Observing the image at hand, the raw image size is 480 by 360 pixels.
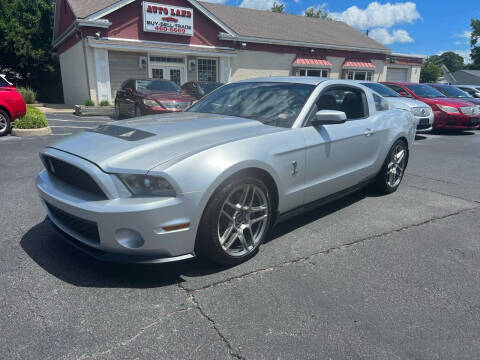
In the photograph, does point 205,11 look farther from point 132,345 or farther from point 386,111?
point 132,345

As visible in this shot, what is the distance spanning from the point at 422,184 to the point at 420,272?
312 centimetres

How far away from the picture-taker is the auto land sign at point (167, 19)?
1648 centimetres

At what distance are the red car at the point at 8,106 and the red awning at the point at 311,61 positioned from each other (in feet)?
51.8

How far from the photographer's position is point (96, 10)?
51.6ft

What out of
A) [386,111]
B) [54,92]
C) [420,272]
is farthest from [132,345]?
[54,92]

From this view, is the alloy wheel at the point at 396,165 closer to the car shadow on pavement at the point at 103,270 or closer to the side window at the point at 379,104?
the side window at the point at 379,104

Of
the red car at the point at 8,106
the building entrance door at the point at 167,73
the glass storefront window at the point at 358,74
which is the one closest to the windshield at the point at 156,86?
the red car at the point at 8,106

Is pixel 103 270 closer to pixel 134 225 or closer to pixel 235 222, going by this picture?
pixel 134 225

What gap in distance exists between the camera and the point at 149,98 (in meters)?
10.5

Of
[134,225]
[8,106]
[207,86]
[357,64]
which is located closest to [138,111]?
[8,106]

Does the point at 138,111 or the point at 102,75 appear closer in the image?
the point at 138,111

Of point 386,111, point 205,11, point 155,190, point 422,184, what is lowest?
point 422,184

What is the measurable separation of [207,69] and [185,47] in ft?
6.03

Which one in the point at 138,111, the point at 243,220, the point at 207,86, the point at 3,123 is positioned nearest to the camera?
the point at 243,220
